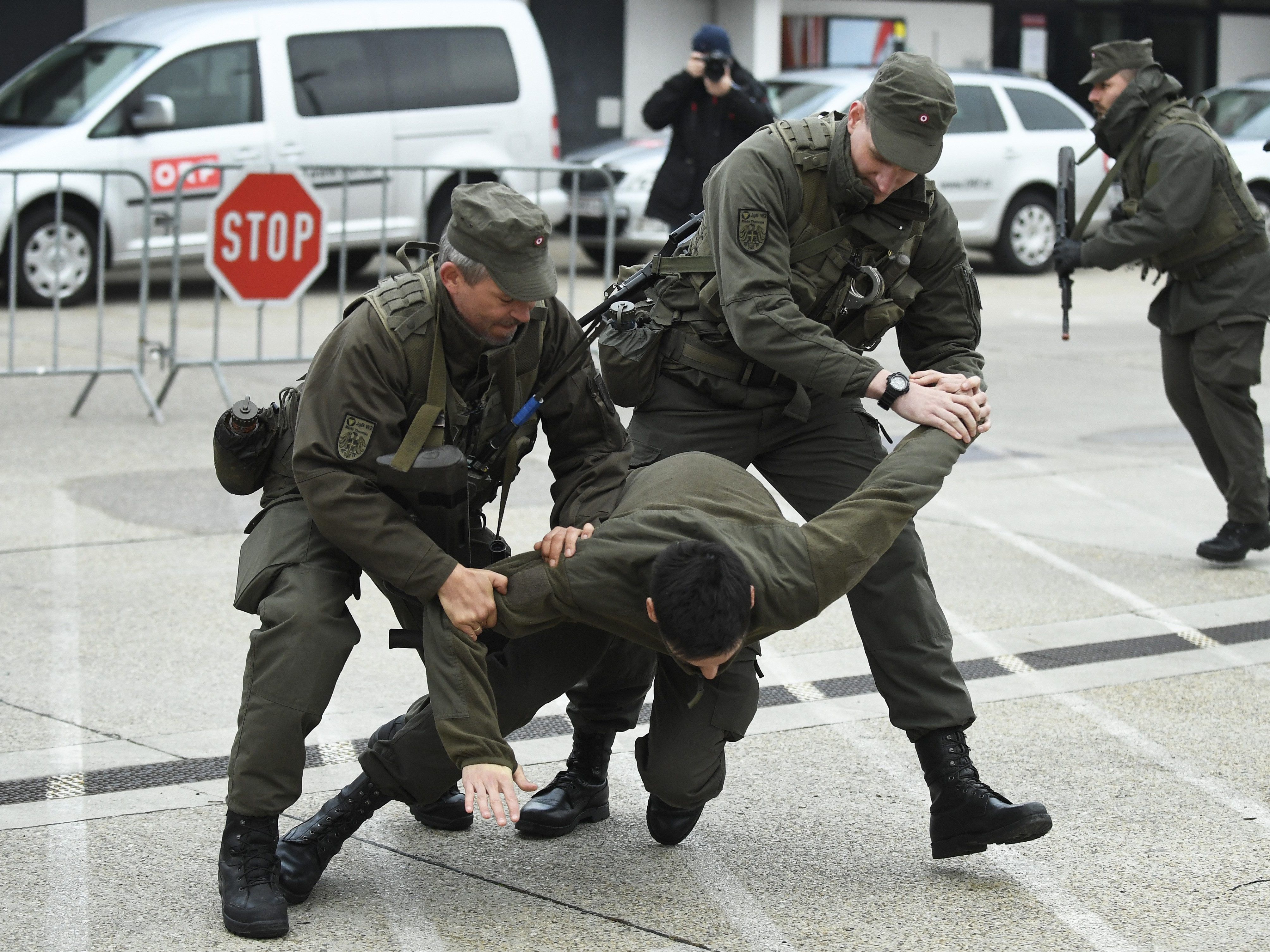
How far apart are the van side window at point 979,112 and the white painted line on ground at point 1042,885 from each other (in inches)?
433

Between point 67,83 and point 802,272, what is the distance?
950 centimetres

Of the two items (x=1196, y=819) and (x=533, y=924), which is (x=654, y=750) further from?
(x=1196, y=819)

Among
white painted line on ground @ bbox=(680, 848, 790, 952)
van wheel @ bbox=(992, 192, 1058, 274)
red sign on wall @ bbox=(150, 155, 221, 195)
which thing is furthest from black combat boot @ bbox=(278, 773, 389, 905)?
van wheel @ bbox=(992, 192, 1058, 274)

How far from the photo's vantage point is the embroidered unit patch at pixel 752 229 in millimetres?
3648

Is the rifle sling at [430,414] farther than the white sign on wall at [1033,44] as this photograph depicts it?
No

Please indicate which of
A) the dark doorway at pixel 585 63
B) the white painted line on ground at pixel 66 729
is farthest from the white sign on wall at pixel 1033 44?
the white painted line on ground at pixel 66 729

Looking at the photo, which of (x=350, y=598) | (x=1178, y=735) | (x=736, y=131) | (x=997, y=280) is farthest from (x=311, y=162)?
(x=1178, y=735)

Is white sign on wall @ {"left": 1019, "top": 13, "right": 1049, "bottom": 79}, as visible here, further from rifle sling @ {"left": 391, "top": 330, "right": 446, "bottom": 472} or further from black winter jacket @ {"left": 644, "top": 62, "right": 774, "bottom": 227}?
rifle sling @ {"left": 391, "top": 330, "right": 446, "bottom": 472}

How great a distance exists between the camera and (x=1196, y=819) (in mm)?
3830

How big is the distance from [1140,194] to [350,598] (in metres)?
3.14

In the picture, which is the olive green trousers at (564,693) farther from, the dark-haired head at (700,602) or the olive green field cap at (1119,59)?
the olive green field cap at (1119,59)

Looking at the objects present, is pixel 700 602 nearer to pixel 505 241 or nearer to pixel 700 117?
pixel 505 241

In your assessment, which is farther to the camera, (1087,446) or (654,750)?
(1087,446)

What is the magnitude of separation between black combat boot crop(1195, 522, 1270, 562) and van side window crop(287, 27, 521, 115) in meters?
8.28
